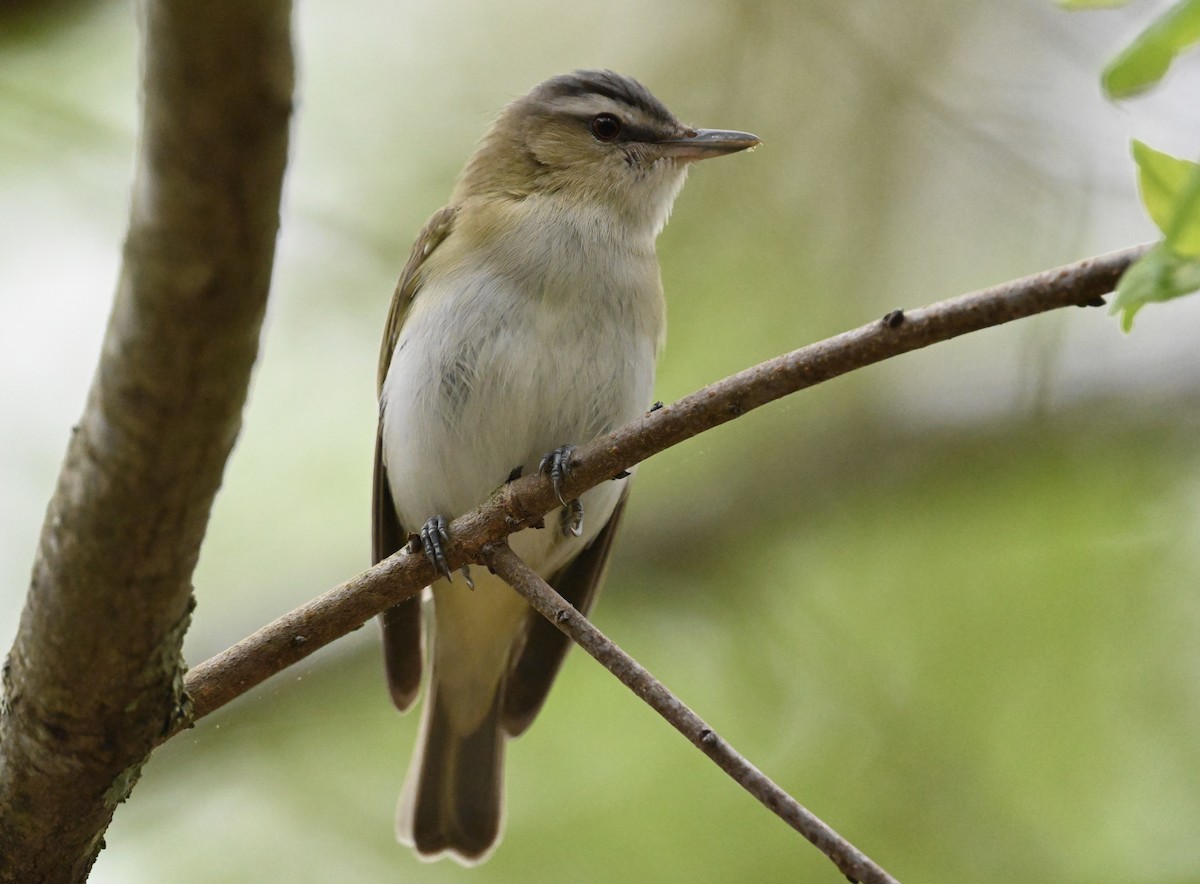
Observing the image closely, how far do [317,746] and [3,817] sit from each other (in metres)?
3.16

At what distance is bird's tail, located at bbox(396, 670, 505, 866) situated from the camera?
476 centimetres

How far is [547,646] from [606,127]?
1.97m

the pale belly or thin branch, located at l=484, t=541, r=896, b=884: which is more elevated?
the pale belly

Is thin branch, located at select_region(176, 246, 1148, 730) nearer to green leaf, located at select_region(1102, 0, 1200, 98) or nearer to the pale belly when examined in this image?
green leaf, located at select_region(1102, 0, 1200, 98)

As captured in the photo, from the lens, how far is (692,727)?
2314 millimetres

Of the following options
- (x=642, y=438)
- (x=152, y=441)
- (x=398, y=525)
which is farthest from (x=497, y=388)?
(x=152, y=441)

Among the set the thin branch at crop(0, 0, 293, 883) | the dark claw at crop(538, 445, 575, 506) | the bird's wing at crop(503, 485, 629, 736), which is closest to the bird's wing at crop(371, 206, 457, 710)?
the bird's wing at crop(503, 485, 629, 736)

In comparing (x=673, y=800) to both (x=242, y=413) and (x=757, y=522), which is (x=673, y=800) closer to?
(x=757, y=522)

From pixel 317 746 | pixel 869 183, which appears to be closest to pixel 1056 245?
pixel 869 183

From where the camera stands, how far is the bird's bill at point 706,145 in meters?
4.65

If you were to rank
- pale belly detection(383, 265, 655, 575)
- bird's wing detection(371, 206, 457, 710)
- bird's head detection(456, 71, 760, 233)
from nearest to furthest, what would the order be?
pale belly detection(383, 265, 655, 575) < bird's wing detection(371, 206, 457, 710) < bird's head detection(456, 71, 760, 233)

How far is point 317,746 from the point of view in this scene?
550 cm

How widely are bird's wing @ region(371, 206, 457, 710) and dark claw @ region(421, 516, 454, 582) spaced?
55.2 inches

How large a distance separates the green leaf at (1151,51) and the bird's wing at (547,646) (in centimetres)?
349
